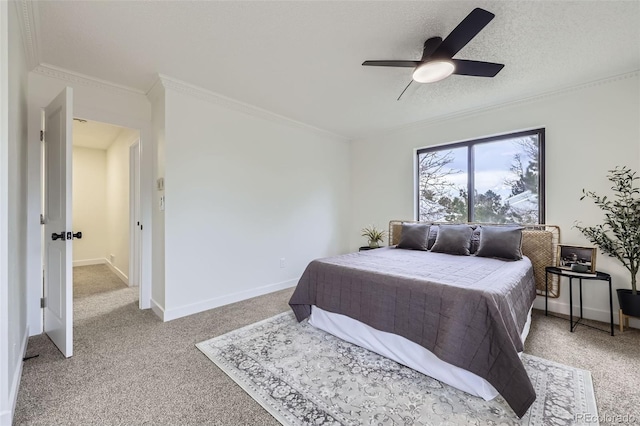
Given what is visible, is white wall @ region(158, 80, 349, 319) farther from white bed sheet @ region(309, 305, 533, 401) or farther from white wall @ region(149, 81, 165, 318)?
white bed sheet @ region(309, 305, 533, 401)

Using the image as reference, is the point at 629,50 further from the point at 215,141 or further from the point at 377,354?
the point at 215,141

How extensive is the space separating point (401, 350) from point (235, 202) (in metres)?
2.42

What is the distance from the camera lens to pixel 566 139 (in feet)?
10.1

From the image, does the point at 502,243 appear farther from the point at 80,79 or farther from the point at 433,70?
the point at 80,79

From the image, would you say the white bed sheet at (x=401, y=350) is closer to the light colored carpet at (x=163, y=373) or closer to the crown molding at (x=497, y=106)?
the light colored carpet at (x=163, y=373)

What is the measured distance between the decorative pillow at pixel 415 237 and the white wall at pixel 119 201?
424 cm

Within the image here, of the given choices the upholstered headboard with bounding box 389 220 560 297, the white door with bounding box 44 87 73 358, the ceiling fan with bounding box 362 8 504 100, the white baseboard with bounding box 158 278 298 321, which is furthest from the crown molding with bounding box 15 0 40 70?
the upholstered headboard with bounding box 389 220 560 297

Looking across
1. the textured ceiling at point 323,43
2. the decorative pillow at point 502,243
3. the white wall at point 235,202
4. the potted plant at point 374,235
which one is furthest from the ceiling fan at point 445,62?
the potted plant at point 374,235

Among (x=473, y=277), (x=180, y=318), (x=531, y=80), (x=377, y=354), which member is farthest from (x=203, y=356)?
(x=531, y=80)

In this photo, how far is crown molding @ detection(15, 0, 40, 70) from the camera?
1.79 m

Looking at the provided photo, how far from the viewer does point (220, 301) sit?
324 centimetres

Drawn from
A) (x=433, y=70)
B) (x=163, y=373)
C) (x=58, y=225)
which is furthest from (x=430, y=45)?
(x=58, y=225)

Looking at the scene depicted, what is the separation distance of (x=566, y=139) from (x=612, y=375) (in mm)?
2381

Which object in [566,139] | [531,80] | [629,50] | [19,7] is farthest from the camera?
[566,139]
